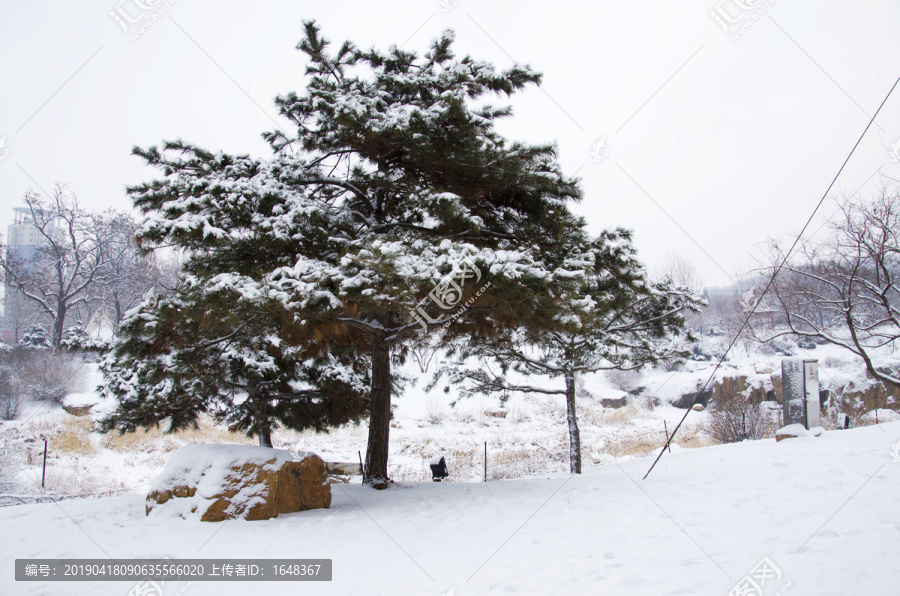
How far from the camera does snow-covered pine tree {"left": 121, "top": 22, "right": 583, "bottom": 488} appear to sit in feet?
17.1

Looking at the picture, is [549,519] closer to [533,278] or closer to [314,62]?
[533,278]

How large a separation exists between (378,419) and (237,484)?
7.84ft

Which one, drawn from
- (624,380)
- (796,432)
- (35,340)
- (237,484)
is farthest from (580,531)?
(35,340)

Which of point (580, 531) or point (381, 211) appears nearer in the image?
point (580, 531)

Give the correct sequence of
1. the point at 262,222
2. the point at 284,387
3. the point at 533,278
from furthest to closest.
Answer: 1. the point at 284,387
2. the point at 262,222
3. the point at 533,278

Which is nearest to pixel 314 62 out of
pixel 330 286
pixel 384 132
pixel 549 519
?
pixel 384 132

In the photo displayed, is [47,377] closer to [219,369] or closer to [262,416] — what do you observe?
[262,416]

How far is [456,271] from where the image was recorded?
480cm

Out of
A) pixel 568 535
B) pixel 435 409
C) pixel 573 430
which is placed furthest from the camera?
pixel 435 409

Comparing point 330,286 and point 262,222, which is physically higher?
point 262,222

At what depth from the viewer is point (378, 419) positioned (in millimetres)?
7770

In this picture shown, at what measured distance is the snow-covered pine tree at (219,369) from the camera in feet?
19.3

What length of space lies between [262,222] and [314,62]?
10.2 feet

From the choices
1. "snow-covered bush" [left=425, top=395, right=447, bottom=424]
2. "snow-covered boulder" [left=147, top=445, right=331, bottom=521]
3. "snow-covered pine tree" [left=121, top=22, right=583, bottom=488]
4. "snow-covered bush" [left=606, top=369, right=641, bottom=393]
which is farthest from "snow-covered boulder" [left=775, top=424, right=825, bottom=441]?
"snow-covered bush" [left=606, top=369, right=641, bottom=393]
